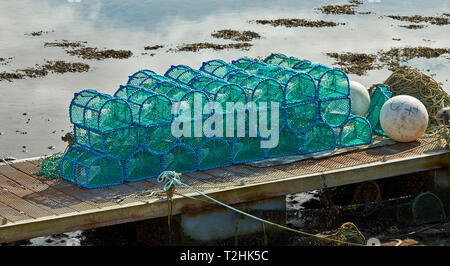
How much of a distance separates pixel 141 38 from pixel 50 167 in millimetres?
19093

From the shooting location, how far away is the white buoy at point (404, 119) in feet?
57.7

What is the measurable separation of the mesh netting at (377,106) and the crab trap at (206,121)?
834mm

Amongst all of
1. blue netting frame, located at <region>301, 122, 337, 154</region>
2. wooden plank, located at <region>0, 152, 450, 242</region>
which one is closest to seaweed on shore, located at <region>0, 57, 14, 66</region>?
blue netting frame, located at <region>301, 122, 337, 154</region>

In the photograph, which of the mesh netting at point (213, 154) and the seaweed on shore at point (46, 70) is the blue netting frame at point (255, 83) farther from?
the seaweed on shore at point (46, 70)

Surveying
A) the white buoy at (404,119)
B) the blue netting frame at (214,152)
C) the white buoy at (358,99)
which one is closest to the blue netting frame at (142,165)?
the blue netting frame at (214,152)

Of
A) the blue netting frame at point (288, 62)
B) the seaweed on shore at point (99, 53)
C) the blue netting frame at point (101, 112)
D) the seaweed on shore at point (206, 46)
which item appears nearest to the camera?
the blue netting frame at point (101, 112)

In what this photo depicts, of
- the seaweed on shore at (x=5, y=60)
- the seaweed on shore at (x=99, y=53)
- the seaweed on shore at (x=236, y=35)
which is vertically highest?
the seaweed on shore at (x=236, y=35)

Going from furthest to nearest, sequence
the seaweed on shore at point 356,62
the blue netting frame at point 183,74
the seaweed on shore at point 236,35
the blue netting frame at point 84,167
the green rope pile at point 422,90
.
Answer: the seaweed on shore at point 236,35 → the seaweed on shore at point 356,62 → the green rope pile at point 422,90 → the blue netting frame at point 183,74 → the blue netting frame at point 84,167

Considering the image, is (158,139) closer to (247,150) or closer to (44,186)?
(247,150)

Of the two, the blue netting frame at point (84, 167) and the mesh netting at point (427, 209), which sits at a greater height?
the blue netting frame at point (84, 167)

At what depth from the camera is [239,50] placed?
32.0 meters

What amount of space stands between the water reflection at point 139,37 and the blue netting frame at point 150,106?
18.7ft

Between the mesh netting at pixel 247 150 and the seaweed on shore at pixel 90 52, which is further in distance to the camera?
the seaweed on shore at pixel 90 52
